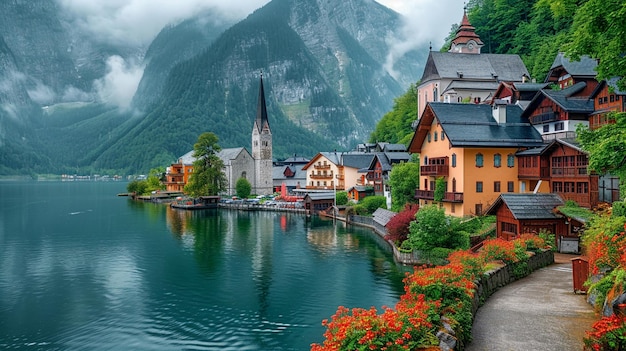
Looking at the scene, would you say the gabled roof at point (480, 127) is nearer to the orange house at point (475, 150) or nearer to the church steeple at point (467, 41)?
the orange house at point (475, 150)

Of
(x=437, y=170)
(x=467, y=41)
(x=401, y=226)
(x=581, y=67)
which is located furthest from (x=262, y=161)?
(x=401, y=226)

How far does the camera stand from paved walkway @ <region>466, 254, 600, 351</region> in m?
14.3

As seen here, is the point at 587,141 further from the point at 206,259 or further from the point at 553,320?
the point at 206,259

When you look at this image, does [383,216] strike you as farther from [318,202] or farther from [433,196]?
[318,202]

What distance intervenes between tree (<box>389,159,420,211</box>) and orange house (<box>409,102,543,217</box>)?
27.8 ft

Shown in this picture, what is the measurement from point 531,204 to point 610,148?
19.4m

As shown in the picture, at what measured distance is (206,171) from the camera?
339 ft

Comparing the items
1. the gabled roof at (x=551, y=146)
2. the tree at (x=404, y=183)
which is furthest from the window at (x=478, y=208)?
the tree at (x=404, y=183)

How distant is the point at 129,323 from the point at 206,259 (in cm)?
1783

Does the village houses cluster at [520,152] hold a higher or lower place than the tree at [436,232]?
higher

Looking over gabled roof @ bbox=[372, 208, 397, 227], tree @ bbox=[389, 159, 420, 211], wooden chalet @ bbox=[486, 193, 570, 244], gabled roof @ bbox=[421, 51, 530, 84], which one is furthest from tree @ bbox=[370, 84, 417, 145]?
wooden chalet @ bbox=[486, 193, 570, 244]

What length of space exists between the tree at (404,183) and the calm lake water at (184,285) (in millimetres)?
5624

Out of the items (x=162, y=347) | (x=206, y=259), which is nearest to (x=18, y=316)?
(x=162, y=347)

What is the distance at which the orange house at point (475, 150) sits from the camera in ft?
141
